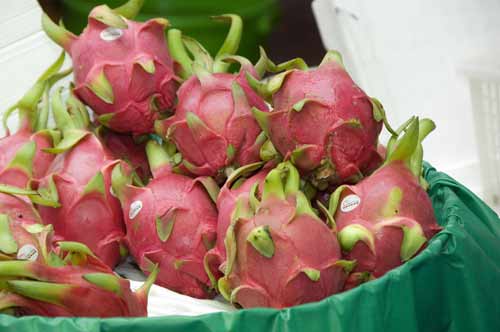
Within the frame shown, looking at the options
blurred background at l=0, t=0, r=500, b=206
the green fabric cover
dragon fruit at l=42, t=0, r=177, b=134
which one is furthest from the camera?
blurred background at l=0, t=0, r=500, b=206

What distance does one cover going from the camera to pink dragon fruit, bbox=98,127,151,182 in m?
1.22

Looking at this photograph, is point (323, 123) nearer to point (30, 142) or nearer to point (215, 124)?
point (215, 124)

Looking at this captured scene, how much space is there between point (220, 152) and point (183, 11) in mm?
1243

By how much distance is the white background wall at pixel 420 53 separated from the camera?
2.09m

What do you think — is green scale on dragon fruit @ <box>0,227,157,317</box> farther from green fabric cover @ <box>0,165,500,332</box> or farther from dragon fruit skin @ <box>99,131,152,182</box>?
dragon fruit skin @ <box>99,131,152,182</box>

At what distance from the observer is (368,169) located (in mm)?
1058

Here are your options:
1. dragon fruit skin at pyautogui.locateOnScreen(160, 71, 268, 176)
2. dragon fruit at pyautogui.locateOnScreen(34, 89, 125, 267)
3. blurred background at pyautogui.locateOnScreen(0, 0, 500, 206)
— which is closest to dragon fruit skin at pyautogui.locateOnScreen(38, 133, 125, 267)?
dragon fruit at pyautogui.locateOnScreen(34, 89, 125, 267)

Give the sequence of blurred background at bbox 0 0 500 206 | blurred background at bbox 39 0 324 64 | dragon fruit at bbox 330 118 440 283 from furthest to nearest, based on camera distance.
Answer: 1. blurred background at bbox 39 0 324 64
2. blurred background at bbox 0 0 500 206
3. dragon fruit at bbox 330 118 440 283

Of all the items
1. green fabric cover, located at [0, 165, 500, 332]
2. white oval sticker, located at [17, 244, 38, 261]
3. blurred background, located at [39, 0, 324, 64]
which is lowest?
blurred background, located at [39, 0, 324, 64]

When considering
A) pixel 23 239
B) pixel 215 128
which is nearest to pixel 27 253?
pixel 23 239

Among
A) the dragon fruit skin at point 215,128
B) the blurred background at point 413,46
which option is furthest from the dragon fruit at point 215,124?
the blurred background at point 413,46

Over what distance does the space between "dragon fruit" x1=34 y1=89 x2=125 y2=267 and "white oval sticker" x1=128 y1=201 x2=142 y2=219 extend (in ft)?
0.14

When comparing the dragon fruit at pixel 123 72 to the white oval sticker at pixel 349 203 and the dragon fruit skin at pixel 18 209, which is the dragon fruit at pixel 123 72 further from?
the white oval sticker at pixel 349 203

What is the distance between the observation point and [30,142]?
3.69 feet
